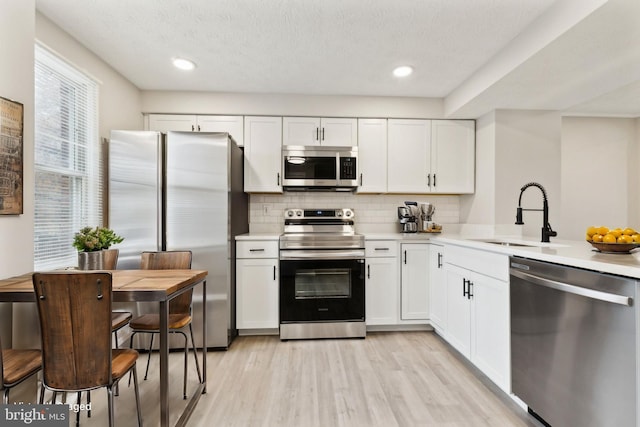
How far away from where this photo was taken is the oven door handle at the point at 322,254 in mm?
3037

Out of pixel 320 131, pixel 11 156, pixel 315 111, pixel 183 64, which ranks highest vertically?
pixel 183 64

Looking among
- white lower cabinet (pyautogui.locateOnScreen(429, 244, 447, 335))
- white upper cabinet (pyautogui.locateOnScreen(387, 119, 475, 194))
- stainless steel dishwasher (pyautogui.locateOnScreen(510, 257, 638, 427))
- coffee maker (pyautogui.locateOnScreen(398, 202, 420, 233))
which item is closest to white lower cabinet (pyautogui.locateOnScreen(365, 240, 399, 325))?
white lower cabinet (pyautogui.locateOnScreen(429, 244, 447, 335))

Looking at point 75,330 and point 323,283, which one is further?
point 323,283

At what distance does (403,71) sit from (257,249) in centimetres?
213

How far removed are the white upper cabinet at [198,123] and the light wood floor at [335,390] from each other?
2.18 meters

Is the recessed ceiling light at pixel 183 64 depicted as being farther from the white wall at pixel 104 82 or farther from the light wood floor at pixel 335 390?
the light wood floor at pixel 335 390

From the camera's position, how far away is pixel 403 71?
2.86 meters

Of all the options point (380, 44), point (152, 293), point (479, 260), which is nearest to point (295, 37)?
point (380, 44)

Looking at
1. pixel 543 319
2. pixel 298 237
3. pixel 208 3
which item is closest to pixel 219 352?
pixel 298 237

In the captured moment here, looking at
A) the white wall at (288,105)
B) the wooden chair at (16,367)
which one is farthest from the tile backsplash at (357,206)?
the wooden chair at (16,367)

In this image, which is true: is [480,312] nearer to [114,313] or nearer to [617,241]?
[617,241]

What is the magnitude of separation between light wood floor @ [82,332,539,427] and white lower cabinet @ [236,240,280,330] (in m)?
0.24

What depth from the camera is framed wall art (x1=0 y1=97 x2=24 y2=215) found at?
1.64m

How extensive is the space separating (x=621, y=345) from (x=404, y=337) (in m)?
1.99
